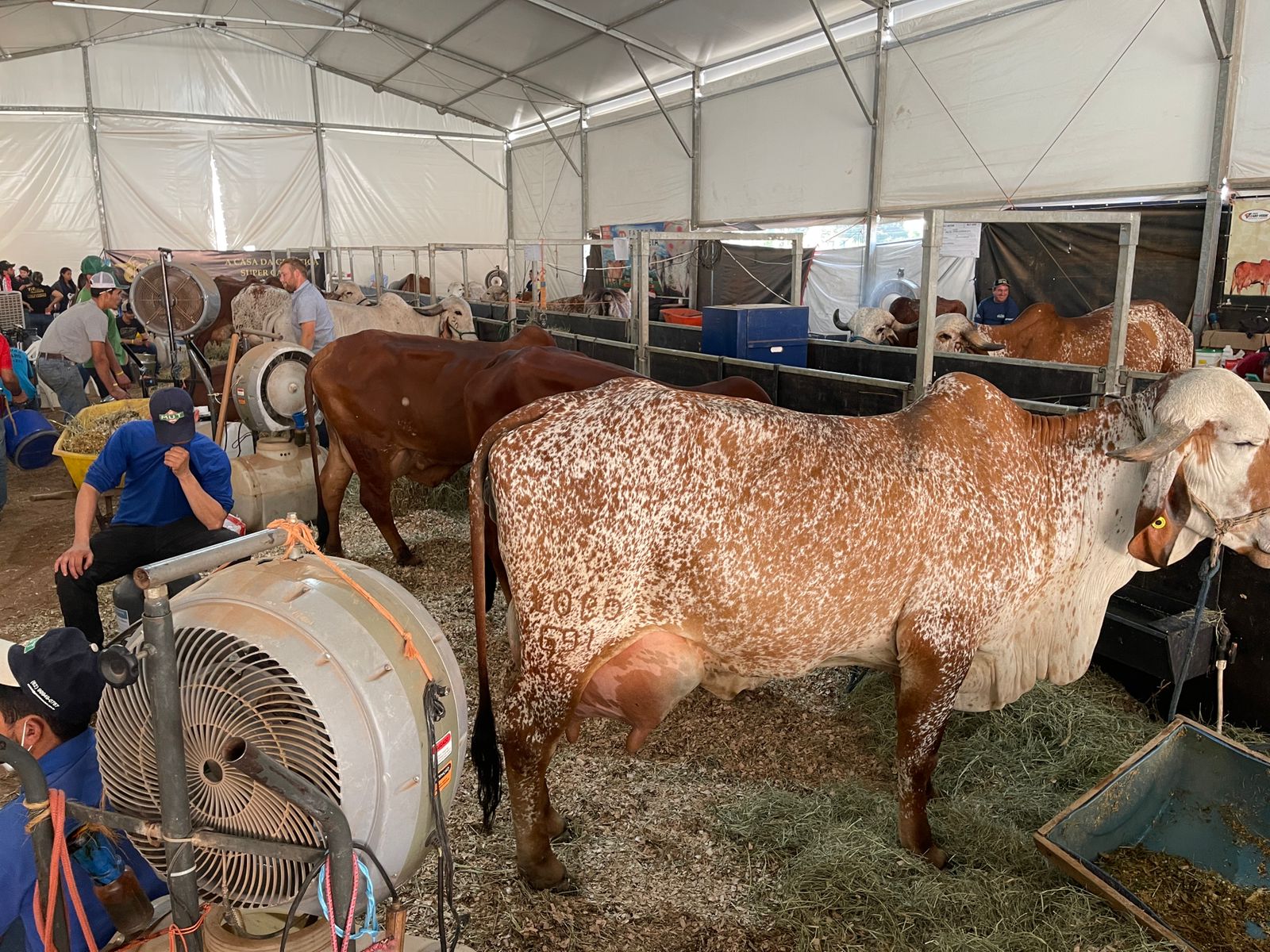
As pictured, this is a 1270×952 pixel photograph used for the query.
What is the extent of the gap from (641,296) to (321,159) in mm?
19283

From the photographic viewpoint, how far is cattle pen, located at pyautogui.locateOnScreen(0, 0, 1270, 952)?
1684mm

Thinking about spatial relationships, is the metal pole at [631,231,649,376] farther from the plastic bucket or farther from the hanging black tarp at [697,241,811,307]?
the hanging black tarp at [697,241,811,307]

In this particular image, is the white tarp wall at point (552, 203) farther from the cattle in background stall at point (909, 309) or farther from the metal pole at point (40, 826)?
the metal pole at point (40, 826)

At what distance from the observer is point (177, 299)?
9492mm

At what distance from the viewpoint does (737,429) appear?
289 cm

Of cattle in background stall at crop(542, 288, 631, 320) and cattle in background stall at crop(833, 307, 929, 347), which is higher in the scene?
cattle in background stall at crop(542, 288, 631, 320)

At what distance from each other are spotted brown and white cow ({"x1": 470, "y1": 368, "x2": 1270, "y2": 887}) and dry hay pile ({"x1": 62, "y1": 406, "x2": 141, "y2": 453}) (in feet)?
17.0

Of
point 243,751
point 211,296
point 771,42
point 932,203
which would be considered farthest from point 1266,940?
point 771,42

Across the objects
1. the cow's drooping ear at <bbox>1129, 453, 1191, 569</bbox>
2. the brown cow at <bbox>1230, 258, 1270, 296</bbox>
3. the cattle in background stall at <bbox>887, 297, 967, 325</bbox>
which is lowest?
the cow's drooping ear at <bbox>1129, 453, 1191, 569</bbox>

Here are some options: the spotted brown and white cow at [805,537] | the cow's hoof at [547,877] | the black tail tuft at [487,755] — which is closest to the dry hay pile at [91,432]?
the black tail tuft at [487,755]

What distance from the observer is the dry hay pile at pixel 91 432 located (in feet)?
22.3

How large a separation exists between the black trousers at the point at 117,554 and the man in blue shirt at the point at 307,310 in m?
3.80

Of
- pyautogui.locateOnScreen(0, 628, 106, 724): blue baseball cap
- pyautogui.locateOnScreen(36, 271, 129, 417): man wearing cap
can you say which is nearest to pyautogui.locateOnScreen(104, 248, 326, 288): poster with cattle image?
pyautogui.locateOnScreen(36, 271, 129, 417): man wearing cap

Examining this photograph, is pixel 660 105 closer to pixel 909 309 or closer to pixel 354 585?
pixel 909 309
